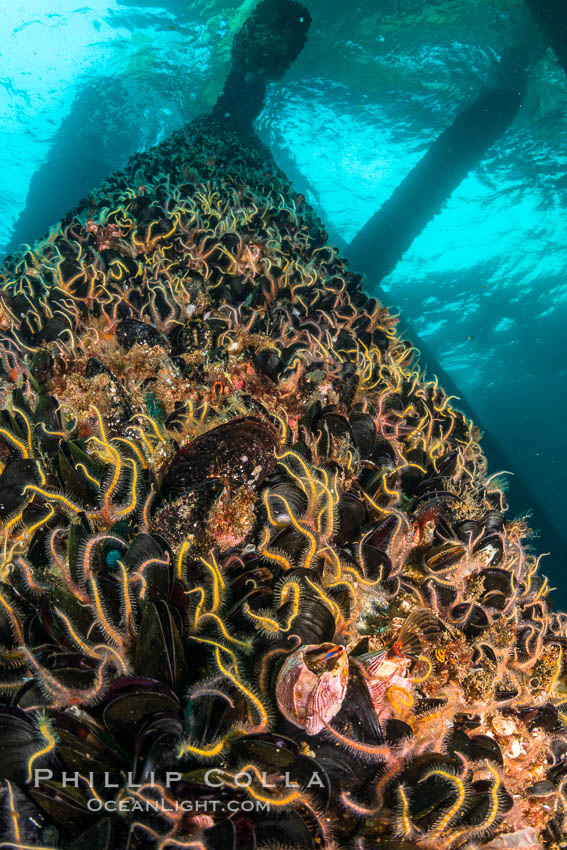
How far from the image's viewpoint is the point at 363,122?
27.3 metres

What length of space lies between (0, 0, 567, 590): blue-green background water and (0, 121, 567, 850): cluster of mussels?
26.5m

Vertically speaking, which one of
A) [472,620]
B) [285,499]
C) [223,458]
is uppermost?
[223,458]

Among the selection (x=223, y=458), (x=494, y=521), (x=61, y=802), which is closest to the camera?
(x=61, y=802)

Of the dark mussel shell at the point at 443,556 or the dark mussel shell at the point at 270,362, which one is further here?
the dark mussel shell at the point at 270,362

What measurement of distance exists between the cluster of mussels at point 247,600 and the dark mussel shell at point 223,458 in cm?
1

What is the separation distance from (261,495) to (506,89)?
29.4m

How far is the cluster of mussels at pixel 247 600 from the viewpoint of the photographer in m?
1.43

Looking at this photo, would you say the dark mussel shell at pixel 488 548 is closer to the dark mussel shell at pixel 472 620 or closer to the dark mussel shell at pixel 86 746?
the dark mussel shell at pixel 472 620

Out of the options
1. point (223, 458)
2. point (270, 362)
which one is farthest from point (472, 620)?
point (270, 362)

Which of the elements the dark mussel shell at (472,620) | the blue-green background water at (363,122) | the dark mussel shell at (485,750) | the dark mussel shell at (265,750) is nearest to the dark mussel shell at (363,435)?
the dark mussel shell at (472,620)

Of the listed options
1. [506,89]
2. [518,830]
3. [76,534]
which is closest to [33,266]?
[76,534]

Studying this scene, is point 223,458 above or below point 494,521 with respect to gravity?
above

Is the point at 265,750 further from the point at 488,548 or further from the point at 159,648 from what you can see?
the point at 488,548

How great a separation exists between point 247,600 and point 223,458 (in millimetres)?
862
